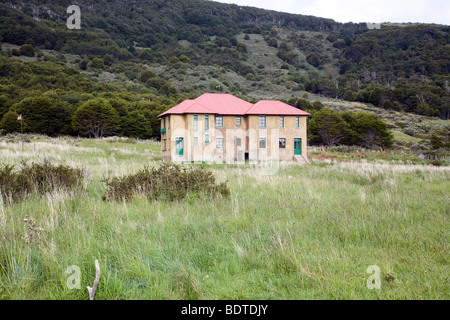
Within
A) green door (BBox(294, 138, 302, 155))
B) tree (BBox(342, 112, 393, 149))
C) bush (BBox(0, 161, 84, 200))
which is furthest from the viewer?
tree (BBox(342, 112, 393, 149))

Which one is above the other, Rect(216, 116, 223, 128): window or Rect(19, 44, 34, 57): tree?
Rect(19, 44, 34, 57): tree

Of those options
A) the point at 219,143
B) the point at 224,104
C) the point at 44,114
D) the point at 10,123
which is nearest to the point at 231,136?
the point at 219,143

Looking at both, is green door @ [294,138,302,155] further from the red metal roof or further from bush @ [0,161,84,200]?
bush @ [0,161,84,200]

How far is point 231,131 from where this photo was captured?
3250 cm

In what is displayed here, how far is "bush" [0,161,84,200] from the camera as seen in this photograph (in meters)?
6.70

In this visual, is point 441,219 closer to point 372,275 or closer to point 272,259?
point 372,275

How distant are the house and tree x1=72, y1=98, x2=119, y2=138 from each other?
1019 inches

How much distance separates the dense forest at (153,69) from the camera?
58719mm

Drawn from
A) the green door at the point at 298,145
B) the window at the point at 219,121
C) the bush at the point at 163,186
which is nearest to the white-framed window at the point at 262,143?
the green door at the point at 298,145

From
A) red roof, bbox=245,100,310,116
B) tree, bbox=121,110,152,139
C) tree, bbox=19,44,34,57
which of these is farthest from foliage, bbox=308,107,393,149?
tree, bbox=19,44,34,57

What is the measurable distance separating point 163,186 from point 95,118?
51070mm

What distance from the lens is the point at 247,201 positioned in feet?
23.0
